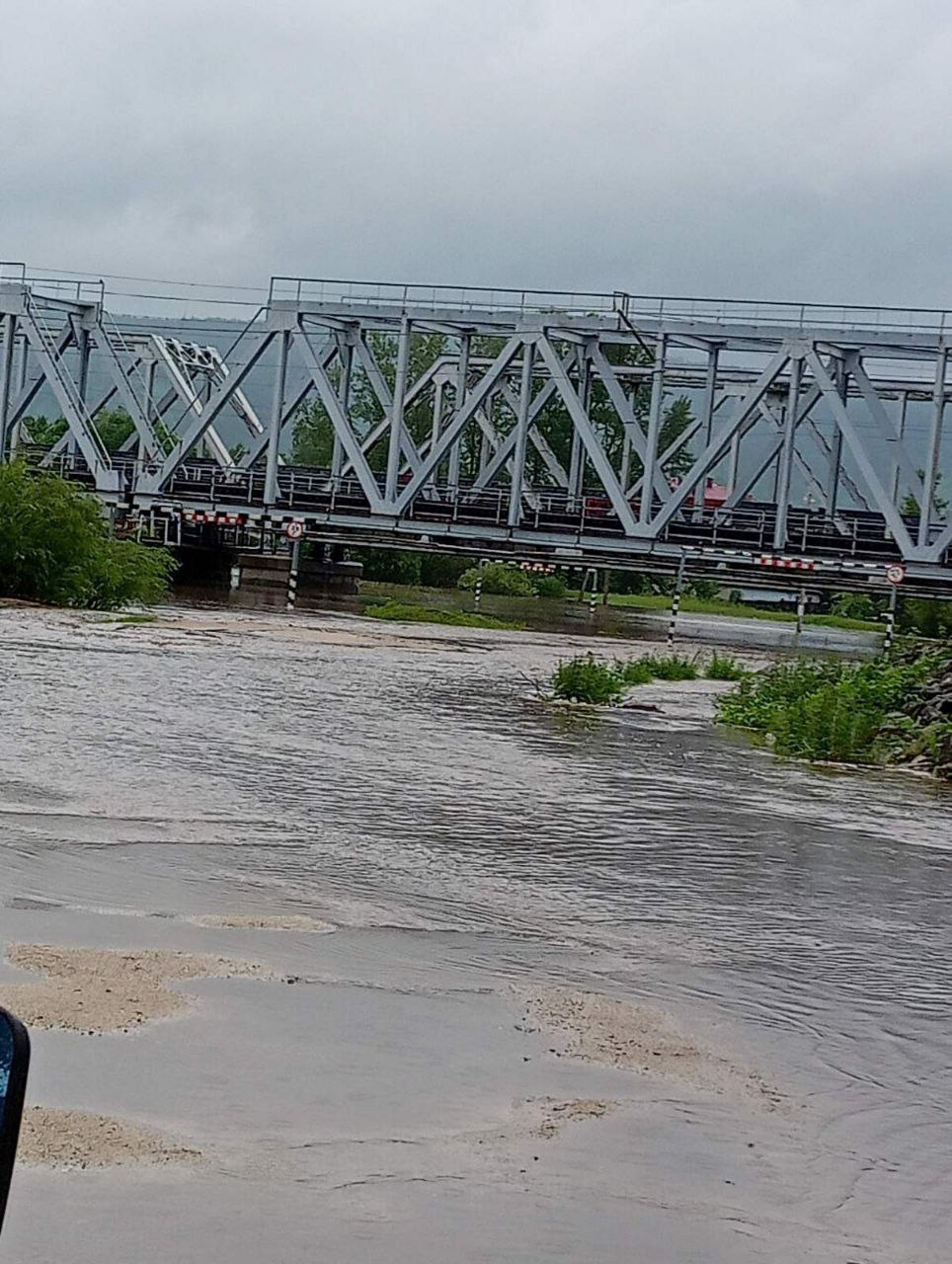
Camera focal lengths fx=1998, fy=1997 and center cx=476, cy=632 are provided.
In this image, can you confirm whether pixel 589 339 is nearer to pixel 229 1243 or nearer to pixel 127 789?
pixel 127 789

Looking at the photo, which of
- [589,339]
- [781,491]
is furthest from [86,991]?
[589,339]

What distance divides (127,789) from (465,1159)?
7.67m

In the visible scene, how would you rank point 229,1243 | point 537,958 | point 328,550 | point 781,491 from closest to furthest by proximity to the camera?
1. point 229,1243
2. point 537,958
3. point 781,491
4. point 328,550

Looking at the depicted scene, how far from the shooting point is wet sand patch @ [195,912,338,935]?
8.94m

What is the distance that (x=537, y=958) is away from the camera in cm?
892

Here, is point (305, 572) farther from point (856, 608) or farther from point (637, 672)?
point (637, 672)

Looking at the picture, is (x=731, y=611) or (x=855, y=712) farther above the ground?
(x=855, y=712)

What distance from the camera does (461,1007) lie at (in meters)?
7.81

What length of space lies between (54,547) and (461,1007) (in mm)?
32581

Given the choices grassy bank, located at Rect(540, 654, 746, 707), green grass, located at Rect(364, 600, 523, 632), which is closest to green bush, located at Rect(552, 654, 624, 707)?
grassy bank, located at Rect(540, 654, 746, 707)

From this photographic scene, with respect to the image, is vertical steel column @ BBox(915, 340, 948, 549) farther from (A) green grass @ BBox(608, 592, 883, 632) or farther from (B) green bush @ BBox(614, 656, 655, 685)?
(A) green grass @ BBox(608, 592, 883, 632)

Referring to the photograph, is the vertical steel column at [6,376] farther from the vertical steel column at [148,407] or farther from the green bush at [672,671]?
the green bush at [672,671]

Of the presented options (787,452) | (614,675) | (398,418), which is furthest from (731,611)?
(614,675)

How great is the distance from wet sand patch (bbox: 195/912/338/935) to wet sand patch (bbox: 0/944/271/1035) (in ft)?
2.44
